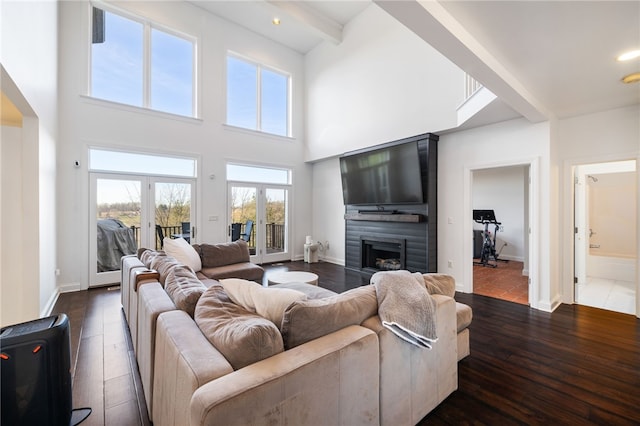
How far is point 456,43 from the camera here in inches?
74.4

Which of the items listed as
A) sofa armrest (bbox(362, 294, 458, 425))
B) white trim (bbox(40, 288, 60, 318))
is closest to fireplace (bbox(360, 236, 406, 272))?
sofa armrest (bbox(362, 294, 458, 425))

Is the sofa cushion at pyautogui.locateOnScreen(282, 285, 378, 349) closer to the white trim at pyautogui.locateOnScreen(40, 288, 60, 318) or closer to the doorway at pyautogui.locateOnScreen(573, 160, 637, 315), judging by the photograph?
the white trim at pyautogui.locateOnScreen(40, 288, 60, 318)

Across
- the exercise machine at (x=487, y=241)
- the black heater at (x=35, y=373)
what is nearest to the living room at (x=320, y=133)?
the black heater at (x=35, y=373)

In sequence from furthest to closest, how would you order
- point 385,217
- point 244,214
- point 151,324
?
point 244,214
point 385,217
point 151,324

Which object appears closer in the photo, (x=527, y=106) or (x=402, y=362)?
(x=402, y=362)

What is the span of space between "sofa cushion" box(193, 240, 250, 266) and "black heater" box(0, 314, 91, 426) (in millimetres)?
2437

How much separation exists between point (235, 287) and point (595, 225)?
22.3 feet

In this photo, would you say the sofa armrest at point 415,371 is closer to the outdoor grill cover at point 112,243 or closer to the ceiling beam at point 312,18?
the outdoor grill cover at point 112,243

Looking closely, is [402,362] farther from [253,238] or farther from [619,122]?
[253,238]

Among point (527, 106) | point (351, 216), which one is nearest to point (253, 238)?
point (351, 216)

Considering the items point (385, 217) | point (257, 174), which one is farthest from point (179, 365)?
point (257, 174)

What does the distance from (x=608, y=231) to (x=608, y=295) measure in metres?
1.71

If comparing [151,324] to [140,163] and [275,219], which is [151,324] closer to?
[140,163]

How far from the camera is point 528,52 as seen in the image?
2.20m
